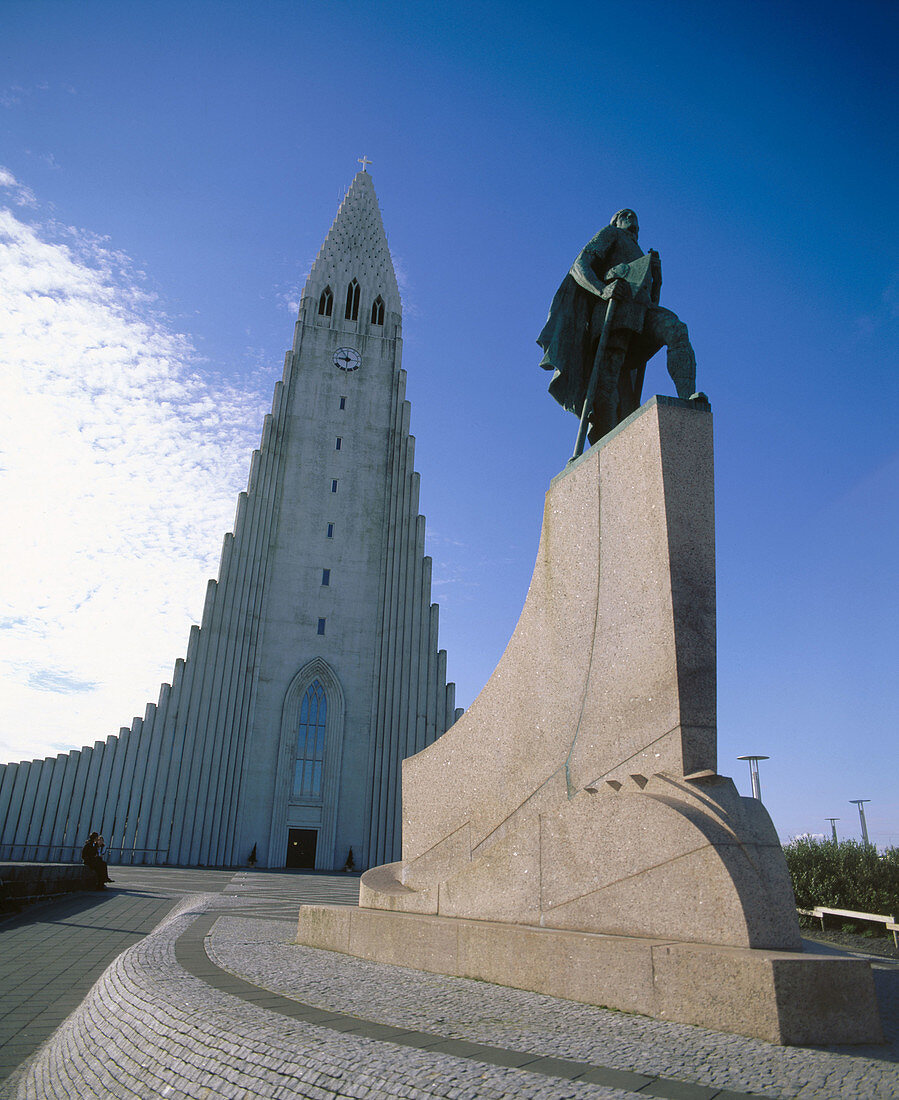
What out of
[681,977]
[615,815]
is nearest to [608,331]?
[615,815]

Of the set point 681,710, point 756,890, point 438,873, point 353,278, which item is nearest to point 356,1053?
point 756,890

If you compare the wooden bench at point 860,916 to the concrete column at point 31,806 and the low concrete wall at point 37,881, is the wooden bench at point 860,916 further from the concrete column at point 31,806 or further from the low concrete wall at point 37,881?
the concrete column at point 31,806

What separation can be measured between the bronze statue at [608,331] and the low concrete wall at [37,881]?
1022 cm

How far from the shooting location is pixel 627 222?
7270 millimetres

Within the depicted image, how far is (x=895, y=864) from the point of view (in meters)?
10.6

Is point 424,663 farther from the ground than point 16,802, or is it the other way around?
point 424,663

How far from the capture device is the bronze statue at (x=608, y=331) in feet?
21.7

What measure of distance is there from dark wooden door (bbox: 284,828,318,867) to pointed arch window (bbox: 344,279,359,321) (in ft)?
83.4

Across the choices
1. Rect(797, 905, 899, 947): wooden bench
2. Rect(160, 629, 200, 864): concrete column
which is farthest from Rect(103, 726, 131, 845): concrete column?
Rect(797, 905, 899, 947): wooden bench

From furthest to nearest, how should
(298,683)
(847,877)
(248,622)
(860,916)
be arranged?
(248,622) < (298,683) < (847,877) < (860,916)

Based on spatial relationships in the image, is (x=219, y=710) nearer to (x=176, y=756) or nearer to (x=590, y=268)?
(x=176, y=756)

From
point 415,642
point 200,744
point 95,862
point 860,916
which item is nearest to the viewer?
point 860,916

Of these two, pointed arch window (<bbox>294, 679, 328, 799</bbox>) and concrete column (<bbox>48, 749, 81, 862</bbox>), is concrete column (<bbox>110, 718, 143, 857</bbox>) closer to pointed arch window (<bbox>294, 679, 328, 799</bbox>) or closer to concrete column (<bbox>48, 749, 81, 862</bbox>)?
concrete column (<bbox>48, 749, 81, 862</bbox>)

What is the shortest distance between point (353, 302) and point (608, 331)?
3593 centimetres
